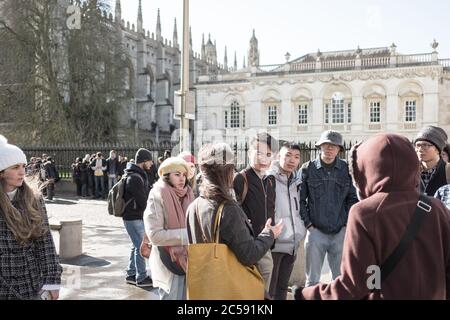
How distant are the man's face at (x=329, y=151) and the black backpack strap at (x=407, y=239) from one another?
2803 millimetres

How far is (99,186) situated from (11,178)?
623 inches

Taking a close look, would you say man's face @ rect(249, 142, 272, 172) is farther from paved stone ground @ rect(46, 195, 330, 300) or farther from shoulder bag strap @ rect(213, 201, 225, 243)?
paved stone ground @ rect(46, 195, 330, 300)

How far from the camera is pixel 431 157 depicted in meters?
4.41

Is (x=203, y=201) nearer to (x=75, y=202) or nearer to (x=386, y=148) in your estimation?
(x=386, y=148)

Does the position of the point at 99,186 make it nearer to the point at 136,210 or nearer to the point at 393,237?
the point at 136,210

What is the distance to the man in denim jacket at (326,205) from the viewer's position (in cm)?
488

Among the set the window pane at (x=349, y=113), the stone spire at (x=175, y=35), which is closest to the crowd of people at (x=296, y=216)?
the window pane at (x=349, y=113)

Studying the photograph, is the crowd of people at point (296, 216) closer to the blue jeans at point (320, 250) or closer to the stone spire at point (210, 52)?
the blue jeans at point (320, 250)

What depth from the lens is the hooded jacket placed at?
15.0 ft

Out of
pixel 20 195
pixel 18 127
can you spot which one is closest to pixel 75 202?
pixel 18 127

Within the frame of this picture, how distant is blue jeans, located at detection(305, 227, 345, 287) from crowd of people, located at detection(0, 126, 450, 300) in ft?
0.03

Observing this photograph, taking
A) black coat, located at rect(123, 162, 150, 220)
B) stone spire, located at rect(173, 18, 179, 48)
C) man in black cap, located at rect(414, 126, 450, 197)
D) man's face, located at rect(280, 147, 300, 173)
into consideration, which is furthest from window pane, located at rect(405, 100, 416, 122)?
man's face, located at rect(280, 147, 300, 173)

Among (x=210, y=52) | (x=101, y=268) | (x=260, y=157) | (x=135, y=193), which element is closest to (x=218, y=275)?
(x=260, y=157)
